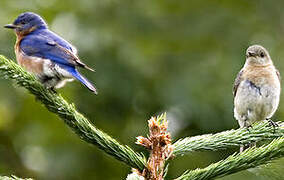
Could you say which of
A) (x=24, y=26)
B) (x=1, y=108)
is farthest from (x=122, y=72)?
(x=24, y=26)

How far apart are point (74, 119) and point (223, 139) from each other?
896 mm

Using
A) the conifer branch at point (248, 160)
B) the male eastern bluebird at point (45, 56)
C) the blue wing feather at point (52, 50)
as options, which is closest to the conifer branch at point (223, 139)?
the conifer branch at point (248, 160)

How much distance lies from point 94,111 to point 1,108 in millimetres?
1294

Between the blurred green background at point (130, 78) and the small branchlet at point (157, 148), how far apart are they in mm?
4256

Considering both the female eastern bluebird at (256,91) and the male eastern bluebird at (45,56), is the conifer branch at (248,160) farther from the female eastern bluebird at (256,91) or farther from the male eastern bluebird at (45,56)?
the female eastern bluebird at (256,91)

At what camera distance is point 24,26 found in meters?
A: 5.72

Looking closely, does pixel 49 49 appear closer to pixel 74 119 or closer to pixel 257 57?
pixel 74 119

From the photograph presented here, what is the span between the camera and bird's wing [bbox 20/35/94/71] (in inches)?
187

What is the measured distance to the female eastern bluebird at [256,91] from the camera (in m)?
5.73

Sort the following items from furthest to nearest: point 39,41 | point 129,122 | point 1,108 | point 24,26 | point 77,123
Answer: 1. point 129,122
2. point 1,108
3. point 24,26
4. point 39,41
5. point 77,123

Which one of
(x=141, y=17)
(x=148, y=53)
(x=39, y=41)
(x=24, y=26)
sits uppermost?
(x=141, y=17)

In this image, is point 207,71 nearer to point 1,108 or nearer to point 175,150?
point 1,108

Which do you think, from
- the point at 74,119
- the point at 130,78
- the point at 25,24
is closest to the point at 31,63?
the point at 25,24

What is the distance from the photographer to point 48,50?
5016mm
